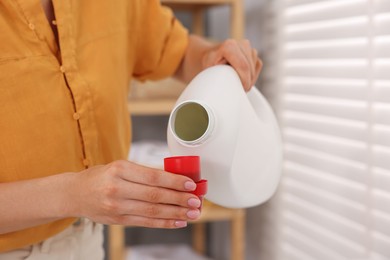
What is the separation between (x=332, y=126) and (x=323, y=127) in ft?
0.16

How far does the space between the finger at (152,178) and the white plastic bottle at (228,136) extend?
4.5 inches

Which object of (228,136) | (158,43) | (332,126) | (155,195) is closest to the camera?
(155,195)

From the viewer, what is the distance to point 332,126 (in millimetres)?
1432

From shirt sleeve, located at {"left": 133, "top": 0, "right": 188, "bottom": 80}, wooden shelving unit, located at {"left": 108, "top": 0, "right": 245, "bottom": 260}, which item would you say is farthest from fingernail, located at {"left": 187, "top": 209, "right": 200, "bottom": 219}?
wooden shelving unit, located at {"left": 108, "top": 0, "right": 245, "bottom": 260}

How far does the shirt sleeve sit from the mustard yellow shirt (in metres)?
0.03

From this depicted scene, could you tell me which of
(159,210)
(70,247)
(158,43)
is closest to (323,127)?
(158,43)

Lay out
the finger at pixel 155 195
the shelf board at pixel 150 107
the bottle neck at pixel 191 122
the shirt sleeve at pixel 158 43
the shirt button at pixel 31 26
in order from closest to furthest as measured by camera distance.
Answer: the finger at pixel 155 195 < the bottle neck at pixel 191 122 < the shirt button at pixel 31 26 < the shirt sleeve at pixel 158 43 < the shelf board at pixel 150 107

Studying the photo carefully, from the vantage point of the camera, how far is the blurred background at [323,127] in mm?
1233

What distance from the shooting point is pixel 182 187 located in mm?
739

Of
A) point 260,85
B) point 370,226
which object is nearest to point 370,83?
point 370,226

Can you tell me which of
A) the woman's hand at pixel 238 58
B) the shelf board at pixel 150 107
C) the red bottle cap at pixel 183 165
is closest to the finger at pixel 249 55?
the woman's hand at pixel 238 58

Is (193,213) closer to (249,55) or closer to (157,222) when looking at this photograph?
(157,222)

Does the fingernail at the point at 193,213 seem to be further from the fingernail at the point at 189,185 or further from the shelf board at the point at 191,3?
the shelf board at the point at 191,3

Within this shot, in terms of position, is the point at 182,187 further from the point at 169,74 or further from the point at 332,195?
the point at 332,195
